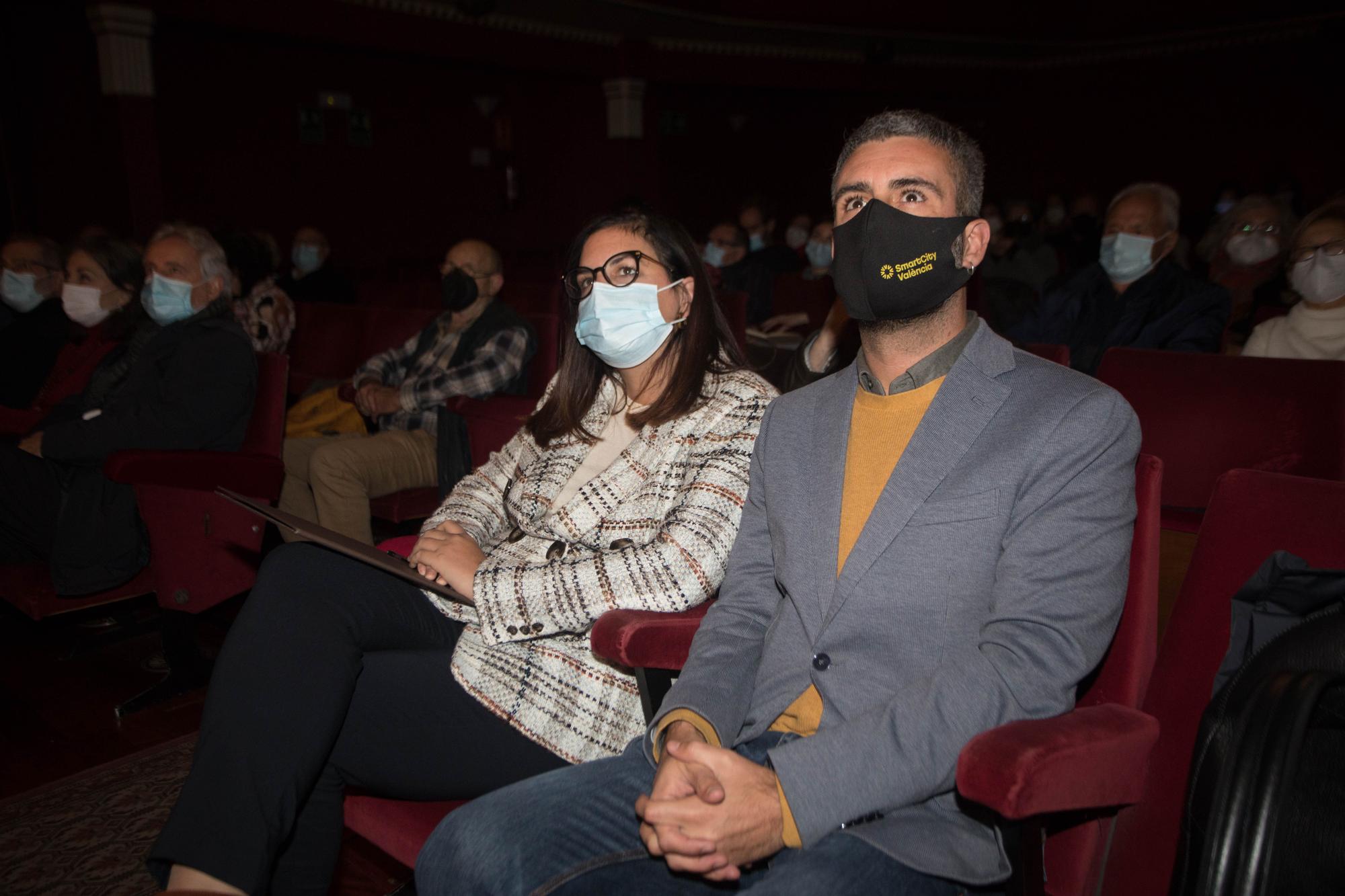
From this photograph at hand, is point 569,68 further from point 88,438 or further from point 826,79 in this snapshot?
point 88,438

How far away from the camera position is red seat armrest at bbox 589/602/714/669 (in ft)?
4.11

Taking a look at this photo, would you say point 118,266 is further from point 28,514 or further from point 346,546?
point 346,546

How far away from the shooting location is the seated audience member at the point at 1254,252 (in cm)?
376

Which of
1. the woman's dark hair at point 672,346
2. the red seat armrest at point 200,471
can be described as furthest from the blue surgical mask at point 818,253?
the woman's dark hair at point 672,346

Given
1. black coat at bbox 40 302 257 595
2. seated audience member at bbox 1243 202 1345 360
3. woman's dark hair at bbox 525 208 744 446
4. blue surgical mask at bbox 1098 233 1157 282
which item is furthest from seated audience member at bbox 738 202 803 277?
woman's dark hair at bbox 525 208 744 446

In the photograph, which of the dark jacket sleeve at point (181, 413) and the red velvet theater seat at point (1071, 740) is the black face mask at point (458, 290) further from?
the red velvet theater seat at point (1071, 740)

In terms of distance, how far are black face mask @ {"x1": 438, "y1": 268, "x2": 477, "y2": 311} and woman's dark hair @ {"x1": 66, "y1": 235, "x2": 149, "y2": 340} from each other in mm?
979

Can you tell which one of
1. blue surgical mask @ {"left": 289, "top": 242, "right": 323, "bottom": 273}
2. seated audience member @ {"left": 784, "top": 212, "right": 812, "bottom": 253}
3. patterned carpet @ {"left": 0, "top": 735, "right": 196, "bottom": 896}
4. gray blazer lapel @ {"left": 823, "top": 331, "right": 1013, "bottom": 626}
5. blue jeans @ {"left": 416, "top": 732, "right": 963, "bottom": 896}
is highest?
seated audience member @ {"left": 784, "top": 212, "right": 812, "bottom": 253}

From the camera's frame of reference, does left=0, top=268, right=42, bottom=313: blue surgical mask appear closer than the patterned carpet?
No

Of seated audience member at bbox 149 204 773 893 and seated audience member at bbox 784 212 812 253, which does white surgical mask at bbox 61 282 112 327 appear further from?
seated audience member at bbox 784 212 812 253

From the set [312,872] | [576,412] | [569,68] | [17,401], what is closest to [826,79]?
[569,68]

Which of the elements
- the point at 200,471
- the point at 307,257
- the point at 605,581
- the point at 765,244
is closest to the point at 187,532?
the point at 200,471

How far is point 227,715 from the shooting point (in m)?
1.22

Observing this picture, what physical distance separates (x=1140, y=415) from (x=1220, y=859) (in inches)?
57.6
